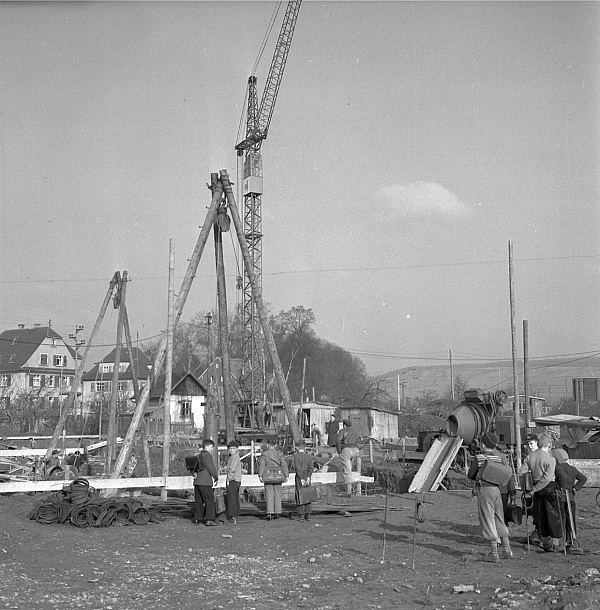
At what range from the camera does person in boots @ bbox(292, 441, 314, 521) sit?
50.0 ft

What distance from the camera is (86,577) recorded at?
9820mm

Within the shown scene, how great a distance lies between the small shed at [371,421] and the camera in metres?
52.5

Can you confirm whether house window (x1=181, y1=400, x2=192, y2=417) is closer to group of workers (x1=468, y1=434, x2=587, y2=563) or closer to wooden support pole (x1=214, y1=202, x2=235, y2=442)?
wooden support pole (x1=214, y1=202, x2=235, y2=442)

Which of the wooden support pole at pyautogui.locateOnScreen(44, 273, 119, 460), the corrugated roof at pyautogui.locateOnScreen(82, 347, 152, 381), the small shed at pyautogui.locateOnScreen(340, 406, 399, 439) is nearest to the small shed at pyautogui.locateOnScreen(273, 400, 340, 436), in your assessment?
the small shed at pyautogui.locateOnScreen(340, 406, 399, 439)

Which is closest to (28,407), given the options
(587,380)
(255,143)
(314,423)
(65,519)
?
(314,423)

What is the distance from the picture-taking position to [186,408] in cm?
6450

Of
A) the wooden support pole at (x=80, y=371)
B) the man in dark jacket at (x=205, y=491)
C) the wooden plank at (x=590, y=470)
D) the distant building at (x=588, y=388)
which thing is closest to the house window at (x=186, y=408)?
the distant building at (x=588, y=388)

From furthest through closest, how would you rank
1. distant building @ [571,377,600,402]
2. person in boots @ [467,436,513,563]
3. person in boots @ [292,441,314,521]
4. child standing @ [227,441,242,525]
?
1. distant building @ [571,377,600,402]
2. person in boots @ [292,441,314,521]
3. child standing @ [227,441,242,525]
4. person in boots @ [467,436,513,563]

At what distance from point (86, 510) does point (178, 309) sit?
6.65 meters

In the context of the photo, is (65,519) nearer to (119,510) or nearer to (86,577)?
(119,510)

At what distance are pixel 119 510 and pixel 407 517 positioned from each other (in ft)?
17.6

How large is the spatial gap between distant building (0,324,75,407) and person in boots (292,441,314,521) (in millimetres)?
57883

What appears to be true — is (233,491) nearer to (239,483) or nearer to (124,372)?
(239,483)

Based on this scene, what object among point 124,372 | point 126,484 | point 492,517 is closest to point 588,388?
point 124,372
